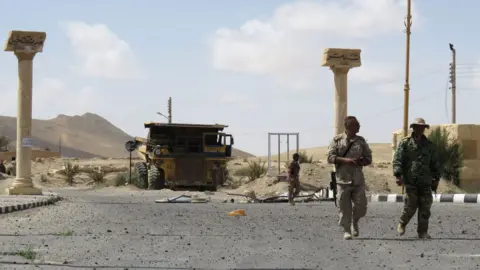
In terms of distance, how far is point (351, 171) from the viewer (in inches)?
469

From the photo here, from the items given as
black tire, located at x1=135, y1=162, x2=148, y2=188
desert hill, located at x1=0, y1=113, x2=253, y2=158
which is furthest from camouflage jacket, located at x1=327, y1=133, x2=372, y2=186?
desert hill, located at x1=0, y1=113, x2=253, y2=158

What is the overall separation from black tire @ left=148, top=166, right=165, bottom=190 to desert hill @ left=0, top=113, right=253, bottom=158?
295ft

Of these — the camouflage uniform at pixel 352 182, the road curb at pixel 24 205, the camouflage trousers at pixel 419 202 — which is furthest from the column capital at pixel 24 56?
the camouflage trousers at pixel 419 202

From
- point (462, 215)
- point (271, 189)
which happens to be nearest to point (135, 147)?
point (271, 189)

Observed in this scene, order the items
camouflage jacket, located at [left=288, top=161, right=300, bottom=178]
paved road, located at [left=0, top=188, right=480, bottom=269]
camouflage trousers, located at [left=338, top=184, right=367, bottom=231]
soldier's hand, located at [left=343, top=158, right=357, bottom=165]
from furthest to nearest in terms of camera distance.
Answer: camouflage jacket, located at [left=288, top=161, right=300, bottom=178] < camouflage trousers, located at [left=338, top=184, right=367, bottom=231] < soldier's hand, located at [left=343, top=158, right=357, bottom=165] < paved road, located at [left=0, top=188, right=480, bottom=269]

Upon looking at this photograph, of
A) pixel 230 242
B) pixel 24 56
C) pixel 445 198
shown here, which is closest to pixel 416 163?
pixel 230 242

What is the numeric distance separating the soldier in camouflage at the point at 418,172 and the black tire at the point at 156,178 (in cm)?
2043

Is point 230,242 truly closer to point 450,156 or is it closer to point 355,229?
point 355,229

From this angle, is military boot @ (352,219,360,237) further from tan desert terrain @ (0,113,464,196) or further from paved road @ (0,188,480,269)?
tan desert terrain @ (0,113,464,196)

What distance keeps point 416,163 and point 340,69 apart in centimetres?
1805

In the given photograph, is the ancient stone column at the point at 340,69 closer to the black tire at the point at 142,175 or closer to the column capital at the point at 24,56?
the black tire at the point at 142,175

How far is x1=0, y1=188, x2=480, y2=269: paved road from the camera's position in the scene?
8883 millimetres

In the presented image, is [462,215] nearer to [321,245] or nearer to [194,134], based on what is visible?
[321,245]

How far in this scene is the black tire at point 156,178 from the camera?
31.9m
